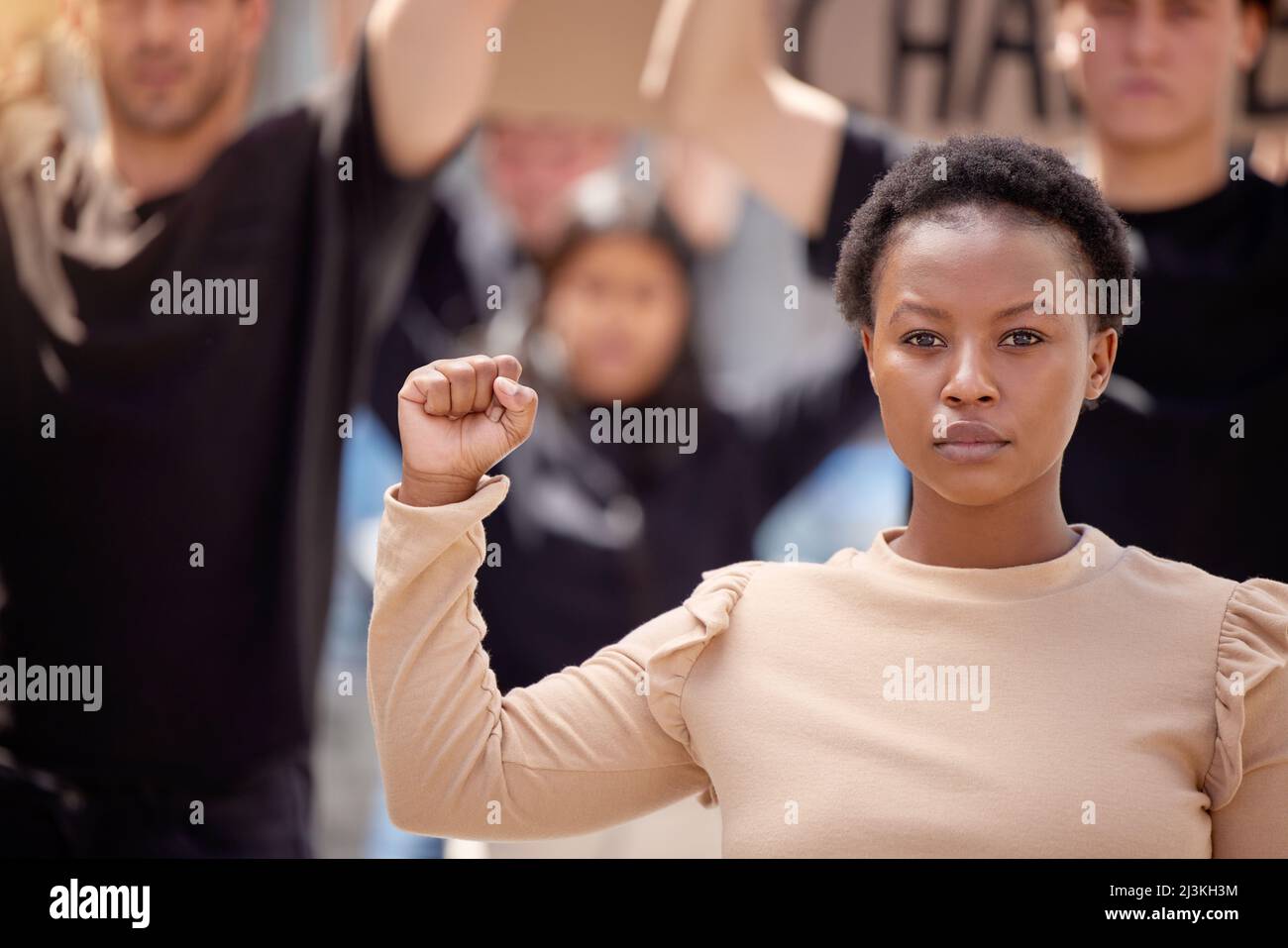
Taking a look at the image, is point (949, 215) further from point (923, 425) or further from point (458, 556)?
point (458, 556)

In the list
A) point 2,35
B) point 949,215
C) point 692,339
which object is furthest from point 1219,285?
point 2,35

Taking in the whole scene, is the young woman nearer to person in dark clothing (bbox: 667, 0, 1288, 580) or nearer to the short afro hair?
the short afro hair

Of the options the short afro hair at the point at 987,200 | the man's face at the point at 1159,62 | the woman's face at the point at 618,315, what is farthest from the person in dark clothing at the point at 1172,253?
the short afro hair at the point at 987,200

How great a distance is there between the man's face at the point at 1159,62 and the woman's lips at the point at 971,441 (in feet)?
5.06

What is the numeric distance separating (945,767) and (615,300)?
5.37 feet

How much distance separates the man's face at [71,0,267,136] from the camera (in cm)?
229

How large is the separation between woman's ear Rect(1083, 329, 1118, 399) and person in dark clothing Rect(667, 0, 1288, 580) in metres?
1.18

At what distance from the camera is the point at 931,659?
82cm

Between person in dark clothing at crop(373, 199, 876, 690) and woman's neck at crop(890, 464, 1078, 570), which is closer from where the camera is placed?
woman's neck at crop(890, 464, 1078, 570)

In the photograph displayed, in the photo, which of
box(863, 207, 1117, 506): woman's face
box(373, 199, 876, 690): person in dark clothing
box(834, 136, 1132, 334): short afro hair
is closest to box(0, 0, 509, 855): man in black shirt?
box(373, 199, 876, 690): person in dark clothing

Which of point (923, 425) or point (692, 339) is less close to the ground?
point (692, 339)

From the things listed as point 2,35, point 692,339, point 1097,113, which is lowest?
point 692,339
